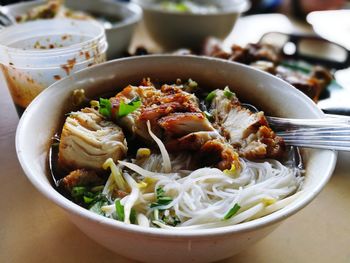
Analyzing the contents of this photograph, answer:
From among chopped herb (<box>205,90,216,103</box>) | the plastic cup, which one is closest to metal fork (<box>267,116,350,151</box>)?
chopped herb (<box>205,90,216,103</box>)

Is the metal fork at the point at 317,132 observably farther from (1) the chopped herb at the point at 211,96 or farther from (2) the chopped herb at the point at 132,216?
(2) the chopped herb at the point at 132,216

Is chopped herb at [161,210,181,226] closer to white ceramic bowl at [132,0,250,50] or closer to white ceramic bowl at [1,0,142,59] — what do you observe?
white ceramic bowl at [1,0,142,59]

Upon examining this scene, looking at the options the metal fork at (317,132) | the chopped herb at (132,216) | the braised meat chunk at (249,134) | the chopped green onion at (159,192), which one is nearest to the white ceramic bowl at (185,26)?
A: the braised meat chunk at (249,134)

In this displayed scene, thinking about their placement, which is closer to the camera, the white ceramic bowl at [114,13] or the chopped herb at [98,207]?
the chopped herb at [98,207]

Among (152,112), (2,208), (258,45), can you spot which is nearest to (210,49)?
(258,45)

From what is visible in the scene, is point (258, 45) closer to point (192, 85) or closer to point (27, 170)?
point (192, 85)

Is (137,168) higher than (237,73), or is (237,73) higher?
(237,73)

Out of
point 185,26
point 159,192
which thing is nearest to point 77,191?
point 159,192
